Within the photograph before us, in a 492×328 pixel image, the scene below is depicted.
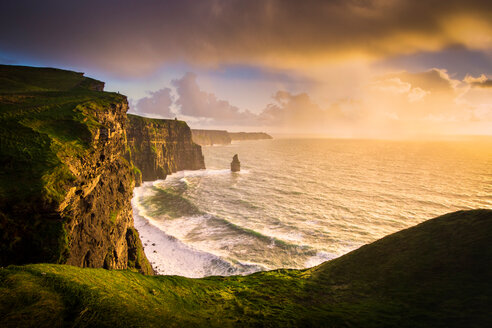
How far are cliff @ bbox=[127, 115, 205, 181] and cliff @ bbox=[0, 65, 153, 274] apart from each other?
58.9 m

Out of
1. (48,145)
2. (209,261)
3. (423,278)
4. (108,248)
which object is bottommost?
(209,261)

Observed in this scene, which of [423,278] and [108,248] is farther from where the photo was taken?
[108,248]

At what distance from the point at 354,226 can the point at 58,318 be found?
1959 inches

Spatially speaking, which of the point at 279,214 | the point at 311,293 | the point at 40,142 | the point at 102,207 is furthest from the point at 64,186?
the point at 279,214

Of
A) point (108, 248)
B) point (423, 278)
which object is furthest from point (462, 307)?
point (108, 248)

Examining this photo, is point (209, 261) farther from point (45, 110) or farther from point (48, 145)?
point (45, 110)

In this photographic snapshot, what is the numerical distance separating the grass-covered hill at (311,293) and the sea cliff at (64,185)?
3969mm

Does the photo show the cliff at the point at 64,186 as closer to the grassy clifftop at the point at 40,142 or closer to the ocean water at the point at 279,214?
the grassy clifftop at the point at 40,142

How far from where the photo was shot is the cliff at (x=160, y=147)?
86875 mm

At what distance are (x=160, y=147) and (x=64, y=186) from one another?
87.6 meters

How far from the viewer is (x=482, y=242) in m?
12.7

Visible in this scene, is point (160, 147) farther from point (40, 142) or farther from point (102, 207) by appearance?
point (40, 142)

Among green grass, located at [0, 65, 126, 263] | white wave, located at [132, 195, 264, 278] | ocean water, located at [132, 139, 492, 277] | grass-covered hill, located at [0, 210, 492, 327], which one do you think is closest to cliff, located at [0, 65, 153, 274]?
green grass, located at [0, 65, 126, 263]

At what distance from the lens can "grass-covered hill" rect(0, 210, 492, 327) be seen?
8508mm
